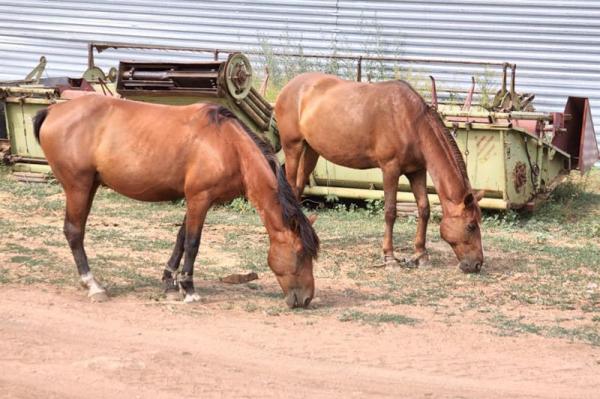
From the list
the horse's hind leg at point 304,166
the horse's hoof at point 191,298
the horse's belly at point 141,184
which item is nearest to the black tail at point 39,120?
the horse's belly at point 141,184

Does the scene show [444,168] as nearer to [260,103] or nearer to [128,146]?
[128,146]

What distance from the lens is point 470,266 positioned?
1054 cm

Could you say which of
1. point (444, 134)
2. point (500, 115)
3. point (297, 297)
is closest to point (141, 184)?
point (297, 297)

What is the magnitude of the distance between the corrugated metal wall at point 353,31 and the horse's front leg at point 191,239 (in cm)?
989

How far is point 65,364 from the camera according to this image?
6.89 m

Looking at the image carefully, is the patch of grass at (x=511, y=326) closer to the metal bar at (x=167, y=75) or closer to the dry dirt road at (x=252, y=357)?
the dry dirt road at (x=252, y=357)

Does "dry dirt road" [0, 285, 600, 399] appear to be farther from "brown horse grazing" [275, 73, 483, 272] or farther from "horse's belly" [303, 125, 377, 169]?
"horse's belly" [303, 125, 377, 169]

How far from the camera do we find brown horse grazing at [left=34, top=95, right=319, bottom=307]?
863cm

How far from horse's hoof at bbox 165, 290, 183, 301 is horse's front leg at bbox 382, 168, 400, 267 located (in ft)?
9.07

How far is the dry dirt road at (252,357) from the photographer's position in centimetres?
655

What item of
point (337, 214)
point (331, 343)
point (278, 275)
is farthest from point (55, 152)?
point (337, 214)

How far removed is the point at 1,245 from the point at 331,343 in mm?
4638

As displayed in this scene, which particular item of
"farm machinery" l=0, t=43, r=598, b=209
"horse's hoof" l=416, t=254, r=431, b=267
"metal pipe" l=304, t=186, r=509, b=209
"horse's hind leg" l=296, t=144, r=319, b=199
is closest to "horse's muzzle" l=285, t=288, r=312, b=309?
"horse's hoof" l=416, t=254, r=431, b=267

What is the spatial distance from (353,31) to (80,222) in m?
10.6
